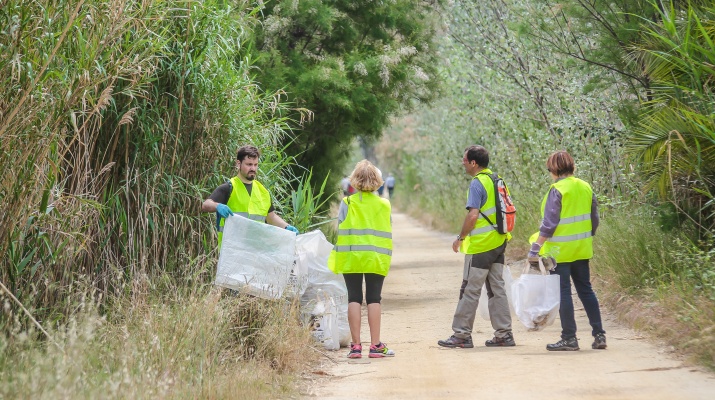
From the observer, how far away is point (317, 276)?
9734 mm

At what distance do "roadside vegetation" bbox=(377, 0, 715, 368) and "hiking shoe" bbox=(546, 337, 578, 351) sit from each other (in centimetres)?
74

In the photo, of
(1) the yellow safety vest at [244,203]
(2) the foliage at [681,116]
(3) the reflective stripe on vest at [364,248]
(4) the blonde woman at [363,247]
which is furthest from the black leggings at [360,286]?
(2) the foliage at [681,116]

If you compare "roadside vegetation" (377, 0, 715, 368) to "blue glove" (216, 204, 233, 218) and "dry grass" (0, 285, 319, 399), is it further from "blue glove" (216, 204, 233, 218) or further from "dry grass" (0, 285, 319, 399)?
"blue glove" (216, 204, 233, 218)

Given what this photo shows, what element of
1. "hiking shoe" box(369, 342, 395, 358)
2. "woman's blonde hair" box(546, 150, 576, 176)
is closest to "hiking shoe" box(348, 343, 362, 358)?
"hiking shoe" box(369, 342, 395, 358)

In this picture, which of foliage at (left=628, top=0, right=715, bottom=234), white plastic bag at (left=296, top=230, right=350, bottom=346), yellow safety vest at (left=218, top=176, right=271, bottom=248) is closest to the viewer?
yellow safety vest at (left=218, top=176, right=271, bottom=248)

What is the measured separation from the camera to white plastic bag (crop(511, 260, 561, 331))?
30.8ft

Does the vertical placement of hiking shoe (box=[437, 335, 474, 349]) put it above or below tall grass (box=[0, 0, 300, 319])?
below

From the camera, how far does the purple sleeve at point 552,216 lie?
9.34 metres

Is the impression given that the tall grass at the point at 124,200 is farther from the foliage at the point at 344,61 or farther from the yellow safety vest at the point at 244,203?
the foliage at the point at 344,61

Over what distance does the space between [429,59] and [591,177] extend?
11.2 ft

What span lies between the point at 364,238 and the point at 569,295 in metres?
1.82

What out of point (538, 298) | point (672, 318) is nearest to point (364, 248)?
point (538, 298)

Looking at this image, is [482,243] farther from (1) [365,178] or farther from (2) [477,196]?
(1) [365,178]

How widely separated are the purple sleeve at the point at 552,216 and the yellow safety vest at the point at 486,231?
54cm
